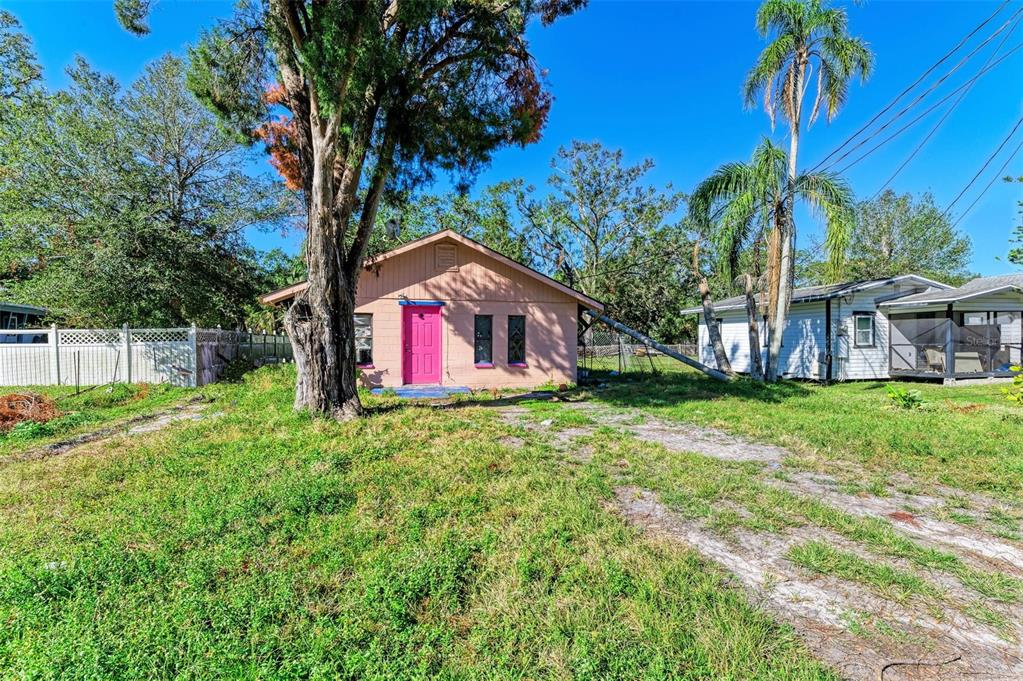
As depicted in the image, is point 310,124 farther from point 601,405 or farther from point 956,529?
point 956,529

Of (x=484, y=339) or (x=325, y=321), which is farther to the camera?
(x=484, y=339)

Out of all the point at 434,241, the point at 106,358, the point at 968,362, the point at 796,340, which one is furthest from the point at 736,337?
the point at 106,358

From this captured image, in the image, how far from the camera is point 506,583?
2.74 metres

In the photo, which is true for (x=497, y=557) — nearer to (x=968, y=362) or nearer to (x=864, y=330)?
(x=864, y=330)

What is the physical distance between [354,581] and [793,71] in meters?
15.6

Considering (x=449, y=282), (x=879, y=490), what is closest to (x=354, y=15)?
(x=449, y=282)

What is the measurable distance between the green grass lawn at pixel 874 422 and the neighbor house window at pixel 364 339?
5967 mm

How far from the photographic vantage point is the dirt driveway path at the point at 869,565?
2.21 metres

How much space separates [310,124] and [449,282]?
518 centimetres

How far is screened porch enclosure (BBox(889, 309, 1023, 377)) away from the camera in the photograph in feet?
46.0

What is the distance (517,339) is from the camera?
12.4 metres

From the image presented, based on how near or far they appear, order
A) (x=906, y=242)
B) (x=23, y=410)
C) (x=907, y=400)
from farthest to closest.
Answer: (x=906, y=242) < (x=907, y=400) < (x=23, y=410)

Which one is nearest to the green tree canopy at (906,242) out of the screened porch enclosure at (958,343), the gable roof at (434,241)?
the screened porch enclosure at (958,343)

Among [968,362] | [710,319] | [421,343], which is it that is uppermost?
[710,319]
